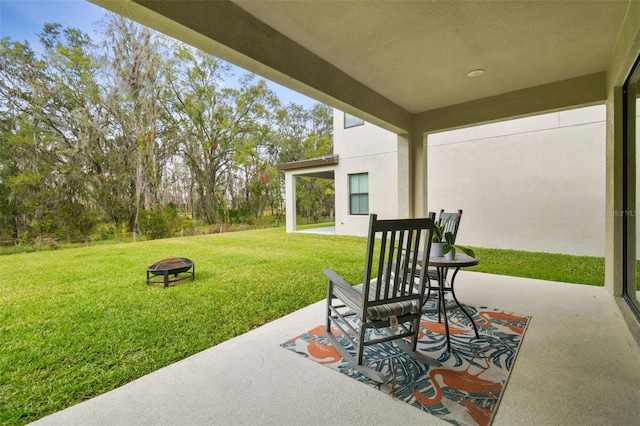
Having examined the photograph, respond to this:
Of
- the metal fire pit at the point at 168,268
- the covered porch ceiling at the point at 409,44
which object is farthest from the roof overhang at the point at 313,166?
the metal fire pit at the point at 168,268

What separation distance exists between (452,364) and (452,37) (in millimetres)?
2797

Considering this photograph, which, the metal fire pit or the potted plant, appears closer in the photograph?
the potted plant

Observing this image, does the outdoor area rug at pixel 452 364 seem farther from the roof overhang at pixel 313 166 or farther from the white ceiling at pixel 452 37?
the roof overhang at pixel 313 166

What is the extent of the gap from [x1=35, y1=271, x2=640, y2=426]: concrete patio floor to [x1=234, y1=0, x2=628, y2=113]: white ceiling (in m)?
2.72

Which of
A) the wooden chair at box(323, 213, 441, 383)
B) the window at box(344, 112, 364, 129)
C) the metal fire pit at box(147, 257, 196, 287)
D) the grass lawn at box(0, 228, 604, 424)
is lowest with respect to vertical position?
the grass lawn at box(0, 228, 604, 424)

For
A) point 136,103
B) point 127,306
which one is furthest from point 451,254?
point 136,103

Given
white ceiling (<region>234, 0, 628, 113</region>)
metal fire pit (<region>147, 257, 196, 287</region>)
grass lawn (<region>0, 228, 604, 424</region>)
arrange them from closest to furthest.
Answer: grass lawn (<region>0, 228, 604, 424</region>)
white ceiling (<region>234, 0, 628, 113</region>)
metal fire pit (<region>147, 257, 196, 287</region>)

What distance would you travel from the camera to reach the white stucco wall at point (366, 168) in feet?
29.0

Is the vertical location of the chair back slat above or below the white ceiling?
below

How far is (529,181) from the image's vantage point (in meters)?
6.45

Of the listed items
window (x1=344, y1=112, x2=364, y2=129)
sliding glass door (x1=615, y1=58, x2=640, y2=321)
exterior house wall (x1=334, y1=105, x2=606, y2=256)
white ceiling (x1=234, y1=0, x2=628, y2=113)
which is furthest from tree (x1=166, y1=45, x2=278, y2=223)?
sliding glass door (x1=615, y1=58, x2=640, y2=321)

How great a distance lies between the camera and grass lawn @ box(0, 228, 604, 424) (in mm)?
2084

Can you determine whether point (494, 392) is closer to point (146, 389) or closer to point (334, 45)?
point (146, 389)

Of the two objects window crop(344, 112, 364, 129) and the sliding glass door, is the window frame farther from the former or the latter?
the sliding glass door
